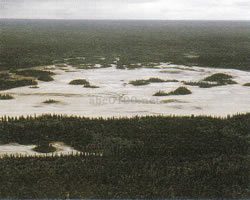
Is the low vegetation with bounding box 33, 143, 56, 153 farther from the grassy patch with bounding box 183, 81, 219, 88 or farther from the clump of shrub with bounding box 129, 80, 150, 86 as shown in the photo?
the grassy patch with bounding box 183, 81, 219, 88

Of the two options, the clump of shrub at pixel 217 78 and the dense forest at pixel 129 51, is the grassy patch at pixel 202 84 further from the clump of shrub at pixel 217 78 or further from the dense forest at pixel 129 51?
the dense forest at pixel 129 51

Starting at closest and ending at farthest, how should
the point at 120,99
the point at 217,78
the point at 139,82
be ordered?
the point at 120,99, the point at 139,82, the point at 217,78

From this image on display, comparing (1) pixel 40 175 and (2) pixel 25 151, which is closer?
(1) pixel 40 175

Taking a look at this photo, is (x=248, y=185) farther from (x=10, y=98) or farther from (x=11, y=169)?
(x=10, y=98)

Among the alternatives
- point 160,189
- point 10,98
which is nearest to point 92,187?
point 160,189

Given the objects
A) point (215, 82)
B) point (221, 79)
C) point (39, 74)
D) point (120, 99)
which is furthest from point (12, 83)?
point (221, 79)

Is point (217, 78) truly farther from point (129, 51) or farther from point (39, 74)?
Result: point (129, 51)
